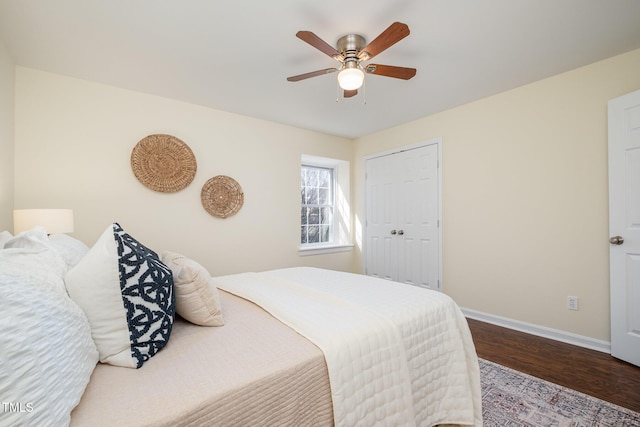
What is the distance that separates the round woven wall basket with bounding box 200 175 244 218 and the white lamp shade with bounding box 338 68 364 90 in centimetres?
199

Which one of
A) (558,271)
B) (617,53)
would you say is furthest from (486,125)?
(558,271)

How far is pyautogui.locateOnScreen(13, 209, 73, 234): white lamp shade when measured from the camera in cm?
190

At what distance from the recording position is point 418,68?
2426mm

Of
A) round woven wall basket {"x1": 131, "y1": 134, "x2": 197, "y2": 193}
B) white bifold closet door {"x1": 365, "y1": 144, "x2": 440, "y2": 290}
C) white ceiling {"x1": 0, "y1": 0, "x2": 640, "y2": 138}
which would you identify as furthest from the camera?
white bifold closet door {"x1": 365, "y1": 144, "x2": 440, "y2": 290}

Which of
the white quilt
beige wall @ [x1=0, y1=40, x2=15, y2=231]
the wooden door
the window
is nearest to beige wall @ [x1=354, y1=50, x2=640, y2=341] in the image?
the wooden door

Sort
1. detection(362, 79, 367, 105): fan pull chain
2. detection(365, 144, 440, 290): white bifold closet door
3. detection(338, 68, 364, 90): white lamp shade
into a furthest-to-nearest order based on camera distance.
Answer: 1. detection(365, 144, 440, 290): white bifold closet door
2. detection(362, 79, 367, 105): fan pull chain
3. detection(338, 68, 364, 90): white lamp shade

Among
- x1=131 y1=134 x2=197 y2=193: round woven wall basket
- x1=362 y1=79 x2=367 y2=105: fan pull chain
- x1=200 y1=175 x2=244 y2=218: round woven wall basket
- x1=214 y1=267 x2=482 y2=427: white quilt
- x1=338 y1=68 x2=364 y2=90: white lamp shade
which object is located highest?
x1=362 y1=79 x2=367 y2=105: fan pull chain

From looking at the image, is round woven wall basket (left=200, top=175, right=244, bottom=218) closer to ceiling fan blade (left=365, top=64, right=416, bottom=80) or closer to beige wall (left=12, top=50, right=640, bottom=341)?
beige wall (left=12, top=50, right=640, bottom=341)

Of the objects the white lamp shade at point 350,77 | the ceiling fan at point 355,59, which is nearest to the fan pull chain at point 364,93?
the ceiling fan at point 355,59

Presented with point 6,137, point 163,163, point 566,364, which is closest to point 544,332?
point 566,364

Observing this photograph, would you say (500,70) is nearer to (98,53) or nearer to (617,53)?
(617,53)

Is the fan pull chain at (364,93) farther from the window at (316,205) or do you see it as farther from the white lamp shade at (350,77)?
the window at (316,205)

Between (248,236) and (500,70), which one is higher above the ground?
(500,70)

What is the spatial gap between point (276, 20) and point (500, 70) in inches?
78.4
